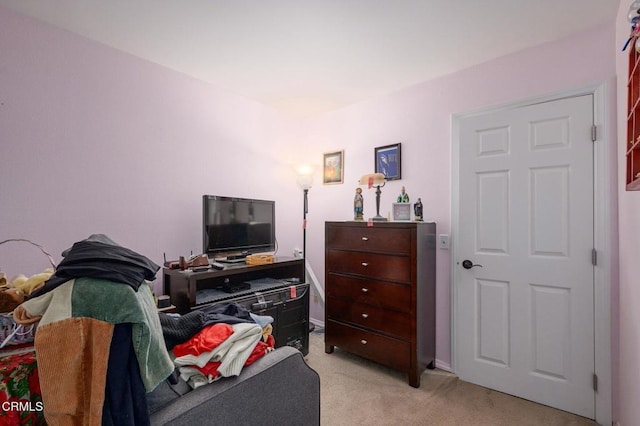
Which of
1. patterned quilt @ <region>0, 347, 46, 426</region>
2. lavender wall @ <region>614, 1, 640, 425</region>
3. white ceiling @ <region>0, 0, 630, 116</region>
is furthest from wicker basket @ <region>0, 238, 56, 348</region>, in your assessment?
lavender wall @ <region>614, 1, 640, 425</region>

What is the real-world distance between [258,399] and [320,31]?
81.9 inches

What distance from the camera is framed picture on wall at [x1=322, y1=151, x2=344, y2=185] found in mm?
3367

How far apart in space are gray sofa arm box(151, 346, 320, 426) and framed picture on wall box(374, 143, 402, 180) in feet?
6.84

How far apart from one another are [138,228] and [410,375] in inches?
92.8

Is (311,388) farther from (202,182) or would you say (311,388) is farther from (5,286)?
(202,182)

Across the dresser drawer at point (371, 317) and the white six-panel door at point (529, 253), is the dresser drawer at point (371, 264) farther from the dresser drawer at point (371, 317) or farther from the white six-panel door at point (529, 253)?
the white six-panel door at point (529, 253)

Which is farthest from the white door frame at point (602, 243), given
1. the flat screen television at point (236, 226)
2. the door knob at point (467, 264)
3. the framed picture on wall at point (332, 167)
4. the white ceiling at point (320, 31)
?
the flat screen television at point (236, 226)

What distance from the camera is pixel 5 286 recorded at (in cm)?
116

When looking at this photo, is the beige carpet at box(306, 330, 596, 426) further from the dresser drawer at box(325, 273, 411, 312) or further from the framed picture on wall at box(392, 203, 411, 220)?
the framed picture on wall at box(392, 203, 411, 220)

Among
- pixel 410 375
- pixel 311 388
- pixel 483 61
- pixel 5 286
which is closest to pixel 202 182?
pixel 5 286

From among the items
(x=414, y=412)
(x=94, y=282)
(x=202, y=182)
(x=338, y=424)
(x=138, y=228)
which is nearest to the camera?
(x=94, y=282)

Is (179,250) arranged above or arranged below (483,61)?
below

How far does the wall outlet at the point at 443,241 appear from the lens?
2.57m

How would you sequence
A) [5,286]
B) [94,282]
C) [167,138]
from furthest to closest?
1. [167,138]
2. [5,286]
3. [94,282]
